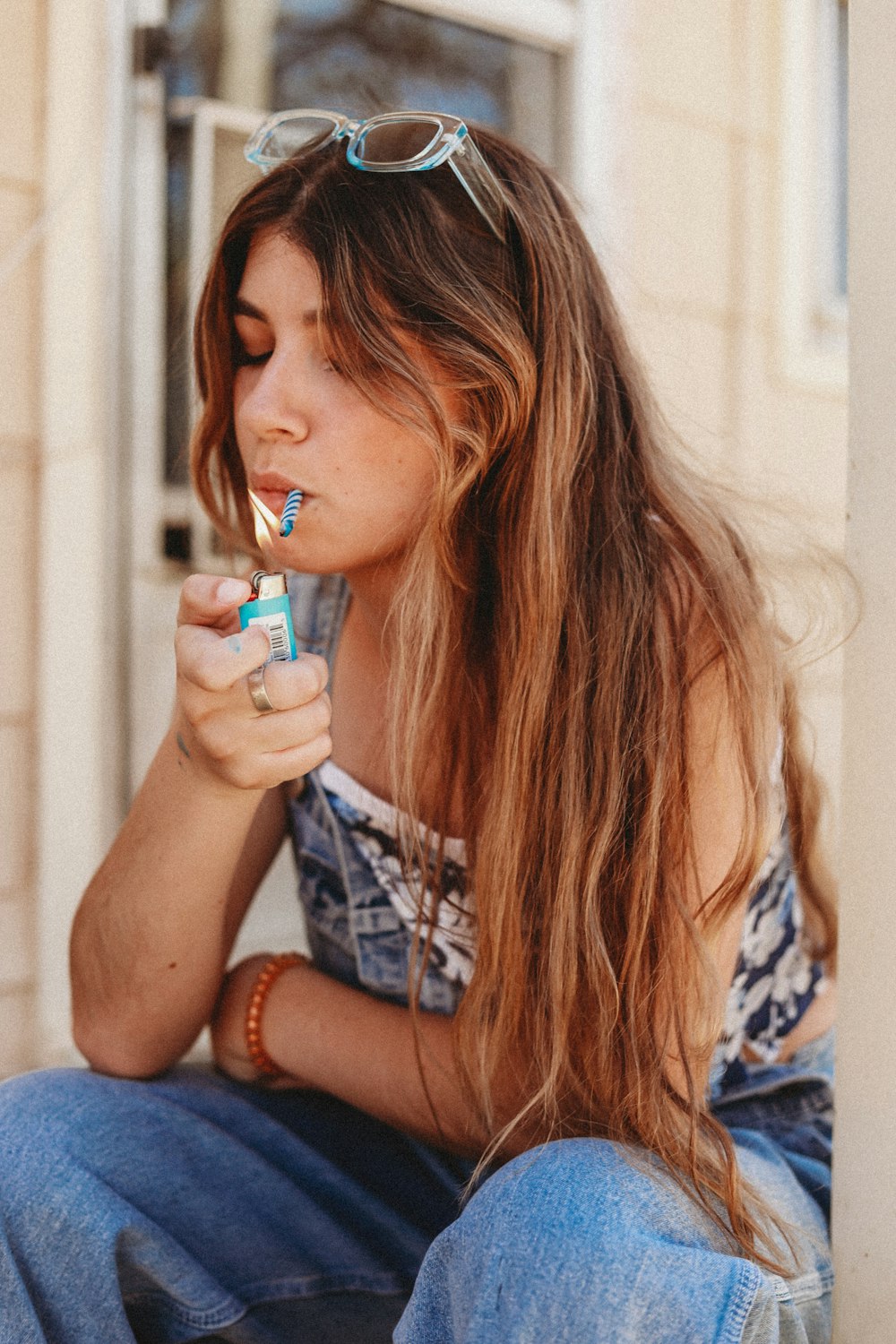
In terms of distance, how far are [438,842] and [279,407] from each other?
0.49 meters

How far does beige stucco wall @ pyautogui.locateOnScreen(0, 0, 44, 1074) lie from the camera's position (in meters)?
2.02

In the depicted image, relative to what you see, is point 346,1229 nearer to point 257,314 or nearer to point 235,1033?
point 235,1033

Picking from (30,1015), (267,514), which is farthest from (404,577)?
(30,1015)

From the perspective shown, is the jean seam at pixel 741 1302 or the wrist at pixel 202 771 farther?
the wrist at pixel 202 771

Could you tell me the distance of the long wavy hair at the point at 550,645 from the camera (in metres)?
1.14

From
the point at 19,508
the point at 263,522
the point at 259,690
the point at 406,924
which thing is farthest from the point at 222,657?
the point at 19,508

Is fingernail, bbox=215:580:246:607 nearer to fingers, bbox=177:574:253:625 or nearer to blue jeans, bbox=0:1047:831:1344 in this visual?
fingers, bbox=177:574:253:625

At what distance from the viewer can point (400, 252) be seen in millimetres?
1217

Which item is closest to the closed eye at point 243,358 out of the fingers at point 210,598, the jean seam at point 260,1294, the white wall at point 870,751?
the fingers at point 210,598

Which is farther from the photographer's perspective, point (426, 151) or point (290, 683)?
point (426, 151)

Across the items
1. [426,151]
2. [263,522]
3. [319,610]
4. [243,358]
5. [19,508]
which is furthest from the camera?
[19,508]

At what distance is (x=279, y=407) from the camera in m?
1.21

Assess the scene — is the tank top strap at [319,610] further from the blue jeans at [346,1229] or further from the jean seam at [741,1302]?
the jean seam at [741,1302]

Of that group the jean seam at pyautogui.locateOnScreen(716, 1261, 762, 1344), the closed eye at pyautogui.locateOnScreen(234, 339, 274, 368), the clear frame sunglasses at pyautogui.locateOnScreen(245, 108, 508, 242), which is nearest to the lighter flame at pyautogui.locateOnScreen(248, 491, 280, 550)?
the closed eye at pyautogui.locateOnScreen(234, 339, 274, 368)
